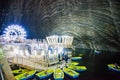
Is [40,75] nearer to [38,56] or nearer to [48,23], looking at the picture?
[38,56]

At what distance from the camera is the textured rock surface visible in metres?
5.72

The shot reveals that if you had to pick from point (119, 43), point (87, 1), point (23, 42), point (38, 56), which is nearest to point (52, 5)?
point (87, 1)

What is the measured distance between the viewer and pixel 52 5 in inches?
249

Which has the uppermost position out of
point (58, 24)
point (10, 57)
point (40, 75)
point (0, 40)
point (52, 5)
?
point (52, 5)

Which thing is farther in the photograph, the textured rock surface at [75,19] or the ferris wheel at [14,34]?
the textured rock surface at [75,19]

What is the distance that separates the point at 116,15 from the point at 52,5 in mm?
2062

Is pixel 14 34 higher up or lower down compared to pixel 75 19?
lower down

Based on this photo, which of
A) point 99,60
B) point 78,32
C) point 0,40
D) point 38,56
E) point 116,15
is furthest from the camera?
point 78,32

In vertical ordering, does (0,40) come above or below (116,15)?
below

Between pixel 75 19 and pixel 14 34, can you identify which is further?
pixel 75 19

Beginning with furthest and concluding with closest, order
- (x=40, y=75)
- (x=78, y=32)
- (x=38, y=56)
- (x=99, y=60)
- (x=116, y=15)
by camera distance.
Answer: (x=78, y=32) → (x=116, y=15) → (x=99, y=60) → (x=38, y=56) → (x=40, y=75)

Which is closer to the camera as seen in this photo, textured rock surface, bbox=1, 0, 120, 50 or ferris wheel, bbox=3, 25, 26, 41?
ferris wheel, bbox=3, 25, 26, 41

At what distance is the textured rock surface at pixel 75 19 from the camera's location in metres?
5.72

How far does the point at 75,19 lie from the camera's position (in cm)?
615
